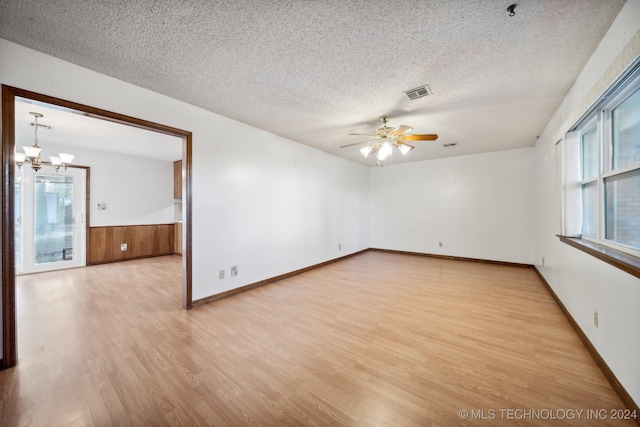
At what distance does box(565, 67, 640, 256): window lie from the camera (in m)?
1.54

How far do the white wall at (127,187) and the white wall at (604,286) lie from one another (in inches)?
221

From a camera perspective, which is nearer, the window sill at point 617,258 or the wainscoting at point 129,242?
the window sill at point 617,258

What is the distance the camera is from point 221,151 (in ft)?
10.8

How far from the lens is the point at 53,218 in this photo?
192 inches

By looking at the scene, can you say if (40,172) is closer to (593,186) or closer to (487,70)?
(487,70)

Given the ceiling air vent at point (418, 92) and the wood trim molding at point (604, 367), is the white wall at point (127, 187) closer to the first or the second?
the ceiling air vent at point (418, 92)

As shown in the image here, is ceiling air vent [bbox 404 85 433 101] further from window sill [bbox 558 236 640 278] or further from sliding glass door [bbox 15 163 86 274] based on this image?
sliding glass door [bbox 15 163 86 274]

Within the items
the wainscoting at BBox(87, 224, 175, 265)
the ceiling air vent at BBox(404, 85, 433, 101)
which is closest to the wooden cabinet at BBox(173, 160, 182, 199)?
the wainscoting at BBox(87, 224, 175, 265)

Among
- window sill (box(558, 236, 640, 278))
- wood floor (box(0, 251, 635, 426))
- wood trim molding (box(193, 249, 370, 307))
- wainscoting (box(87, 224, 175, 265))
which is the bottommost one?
wood floor (box(0, 251, 635, 426))

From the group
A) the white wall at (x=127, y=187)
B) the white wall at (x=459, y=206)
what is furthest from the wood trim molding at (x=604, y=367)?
the white wall at (x=127, y=187)

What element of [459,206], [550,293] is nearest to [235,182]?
[550,293]

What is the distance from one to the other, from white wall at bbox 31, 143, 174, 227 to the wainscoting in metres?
0.17

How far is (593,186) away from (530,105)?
1.25m

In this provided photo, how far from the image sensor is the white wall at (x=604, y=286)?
1398 millimetres
